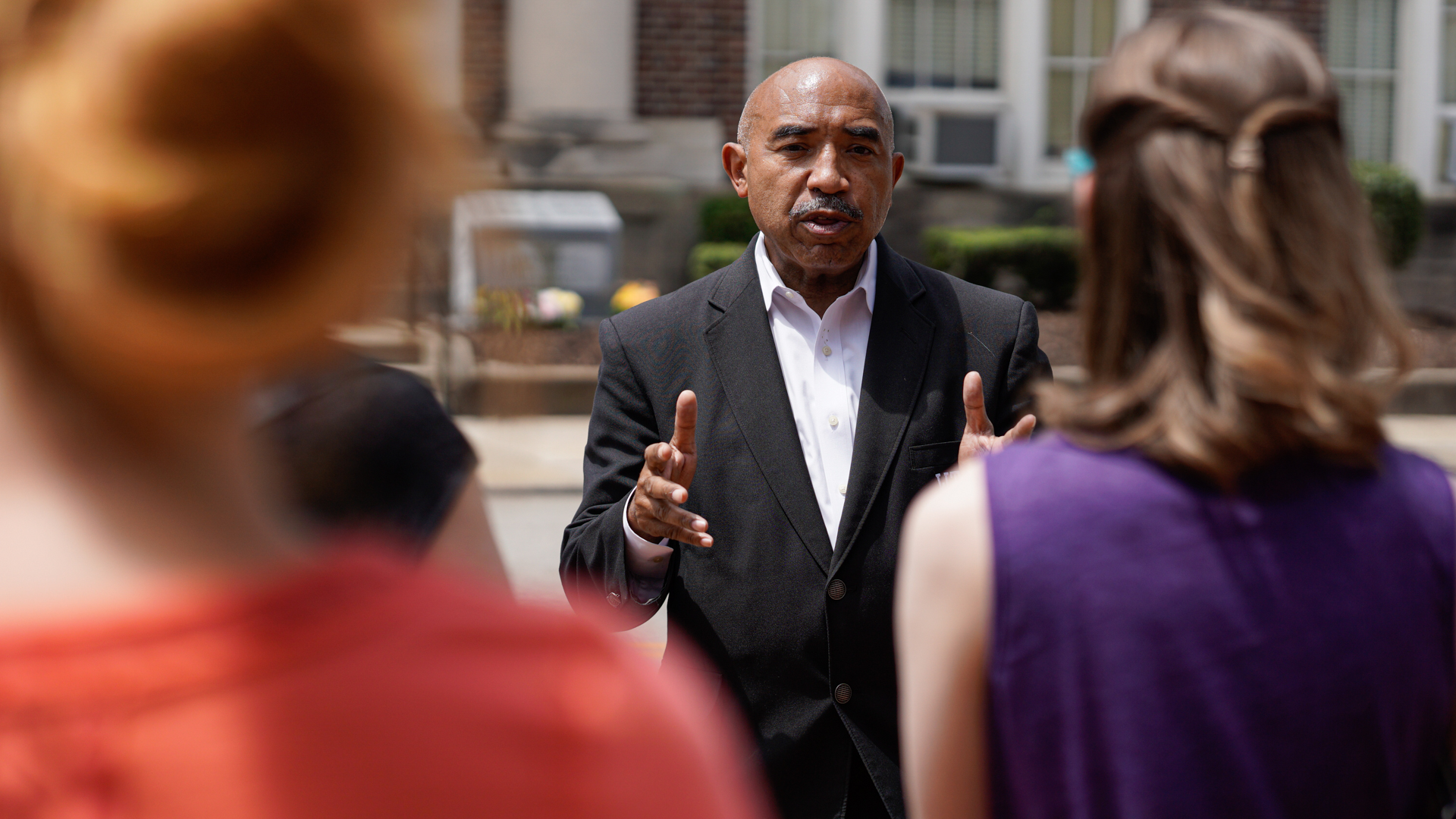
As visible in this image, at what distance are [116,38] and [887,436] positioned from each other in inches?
74.2

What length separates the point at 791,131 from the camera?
280 cm

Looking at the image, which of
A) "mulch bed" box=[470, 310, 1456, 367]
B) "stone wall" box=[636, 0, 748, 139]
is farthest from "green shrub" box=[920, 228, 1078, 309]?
"stone wall" box=[636, 0, 748, 139]

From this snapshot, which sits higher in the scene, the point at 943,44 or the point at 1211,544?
the point at 943,44

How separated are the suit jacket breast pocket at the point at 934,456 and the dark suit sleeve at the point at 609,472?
1.51 ft

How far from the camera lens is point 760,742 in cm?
238

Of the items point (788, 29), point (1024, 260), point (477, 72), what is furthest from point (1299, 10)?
point (477, 72)

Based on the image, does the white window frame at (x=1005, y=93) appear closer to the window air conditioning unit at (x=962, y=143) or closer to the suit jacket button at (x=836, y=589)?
the window air conditioning unit at (x=962, y=143)

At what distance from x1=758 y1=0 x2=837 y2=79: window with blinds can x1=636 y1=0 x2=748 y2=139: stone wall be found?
0.71 meters

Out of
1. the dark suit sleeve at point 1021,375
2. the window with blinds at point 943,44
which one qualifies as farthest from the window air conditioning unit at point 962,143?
the dark suit sleeve at point 1021,375

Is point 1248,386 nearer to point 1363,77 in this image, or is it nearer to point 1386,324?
point 1386,324

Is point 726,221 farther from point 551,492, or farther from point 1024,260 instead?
point 551,492

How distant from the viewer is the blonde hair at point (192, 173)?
0.72 m

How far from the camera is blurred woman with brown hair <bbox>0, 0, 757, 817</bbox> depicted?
730 mm

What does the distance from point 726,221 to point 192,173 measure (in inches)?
523
